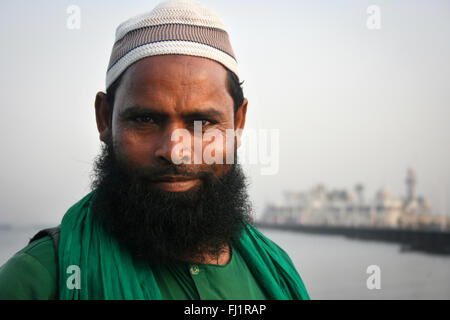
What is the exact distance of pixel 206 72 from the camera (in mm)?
1577

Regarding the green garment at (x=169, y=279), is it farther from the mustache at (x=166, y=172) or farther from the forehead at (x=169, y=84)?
the forehead at (x=169, y=84)

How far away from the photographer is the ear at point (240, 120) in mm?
1805

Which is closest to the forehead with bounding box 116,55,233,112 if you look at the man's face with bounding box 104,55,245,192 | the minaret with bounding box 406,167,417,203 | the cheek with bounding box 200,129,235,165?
the man's face with bounding box 104,55,245,192

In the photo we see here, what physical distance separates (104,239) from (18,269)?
0.29 metres

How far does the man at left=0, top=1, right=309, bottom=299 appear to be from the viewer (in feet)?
4.67

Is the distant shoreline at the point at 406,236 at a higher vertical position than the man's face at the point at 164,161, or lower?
lower

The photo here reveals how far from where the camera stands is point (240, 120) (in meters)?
1.84

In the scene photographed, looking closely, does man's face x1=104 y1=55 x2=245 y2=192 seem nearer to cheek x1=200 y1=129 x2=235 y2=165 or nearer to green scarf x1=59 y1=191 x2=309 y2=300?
cheek x1=200 y1=129 x2=235 y2=165

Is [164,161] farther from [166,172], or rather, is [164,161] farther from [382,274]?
[382,274]

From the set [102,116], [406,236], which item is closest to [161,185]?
[102,116]

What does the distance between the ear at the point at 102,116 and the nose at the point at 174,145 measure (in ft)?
1.08

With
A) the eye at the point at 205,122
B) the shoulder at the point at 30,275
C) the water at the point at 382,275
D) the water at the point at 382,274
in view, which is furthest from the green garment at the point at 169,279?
the water at the point at 382,275

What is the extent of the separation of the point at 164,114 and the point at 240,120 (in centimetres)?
44
